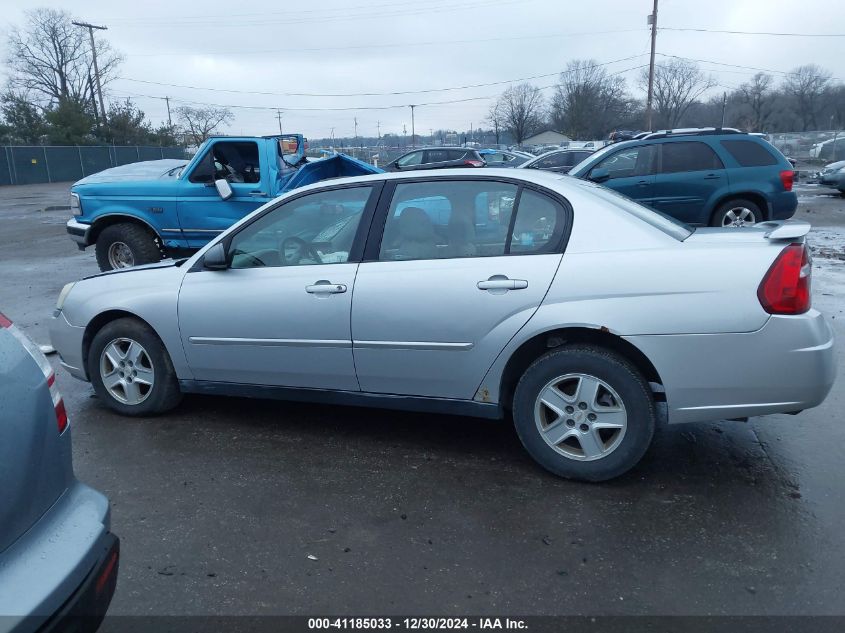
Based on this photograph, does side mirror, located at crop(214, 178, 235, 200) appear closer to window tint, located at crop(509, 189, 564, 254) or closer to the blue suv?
the blue suv

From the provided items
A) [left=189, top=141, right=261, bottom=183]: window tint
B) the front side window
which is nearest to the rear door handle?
the front side window

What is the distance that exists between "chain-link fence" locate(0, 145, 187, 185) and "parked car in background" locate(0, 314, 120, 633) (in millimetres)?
44720

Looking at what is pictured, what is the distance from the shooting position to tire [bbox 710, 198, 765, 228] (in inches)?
397

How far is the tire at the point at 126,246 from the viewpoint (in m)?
9.52

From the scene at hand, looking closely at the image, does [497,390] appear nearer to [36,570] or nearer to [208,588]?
[208,588]

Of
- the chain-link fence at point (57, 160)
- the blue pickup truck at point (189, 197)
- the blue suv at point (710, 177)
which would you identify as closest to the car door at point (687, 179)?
the blue suv at point (710, 177)

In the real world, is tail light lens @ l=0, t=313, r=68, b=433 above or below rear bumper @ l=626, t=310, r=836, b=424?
above

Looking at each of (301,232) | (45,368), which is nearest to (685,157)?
(301,232)

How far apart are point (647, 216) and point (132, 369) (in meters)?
3.43

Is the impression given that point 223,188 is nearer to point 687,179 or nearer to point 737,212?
point 687,179

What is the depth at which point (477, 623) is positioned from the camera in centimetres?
266

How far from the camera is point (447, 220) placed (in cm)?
399

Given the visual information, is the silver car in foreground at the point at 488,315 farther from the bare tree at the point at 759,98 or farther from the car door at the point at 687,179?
the bare tree at the point at 759,98

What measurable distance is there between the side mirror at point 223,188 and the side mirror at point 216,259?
15.9 feet
